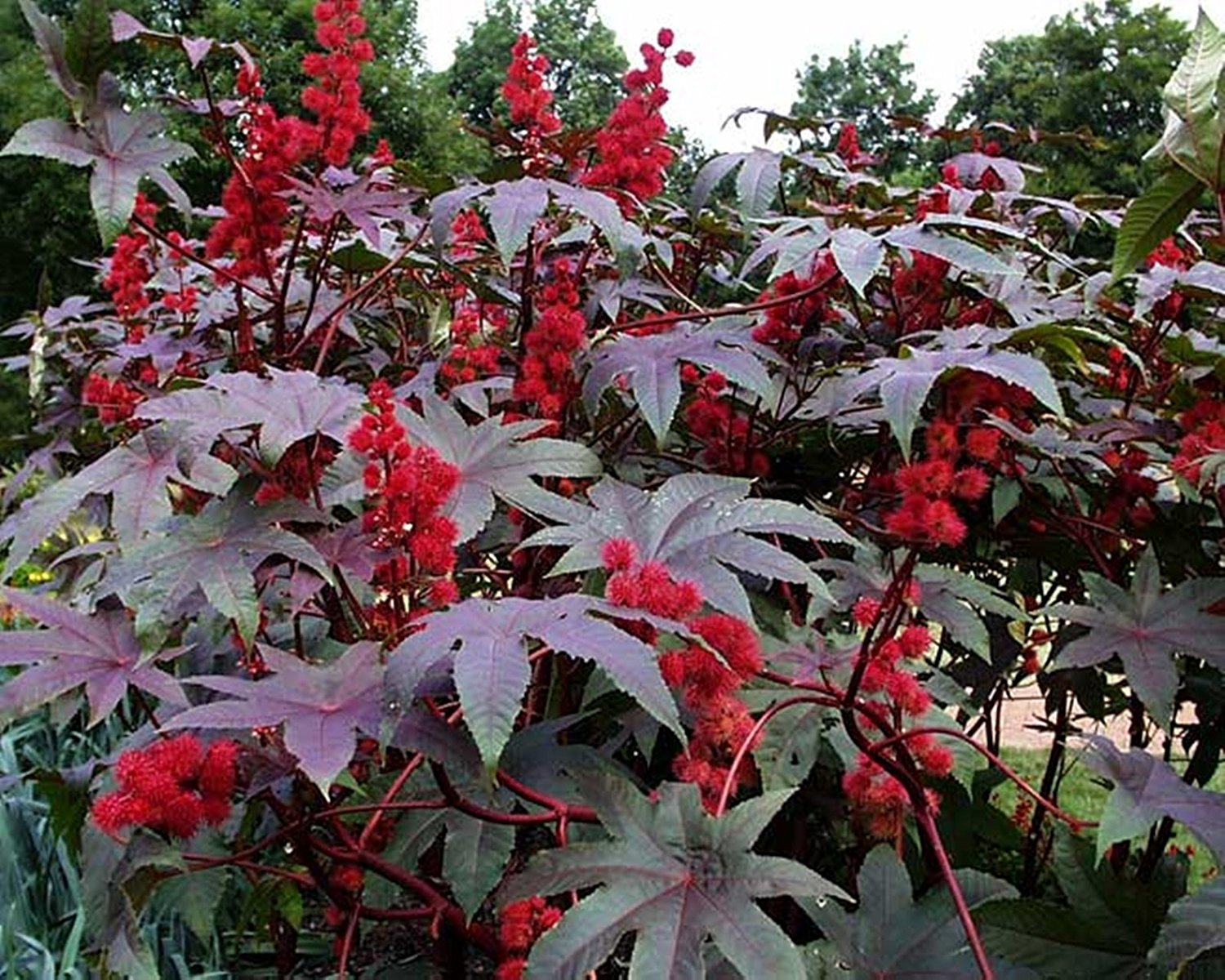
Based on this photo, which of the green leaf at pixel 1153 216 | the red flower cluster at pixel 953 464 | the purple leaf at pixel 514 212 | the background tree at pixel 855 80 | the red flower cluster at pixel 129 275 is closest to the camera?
the red flower cluster at pixel 953 464

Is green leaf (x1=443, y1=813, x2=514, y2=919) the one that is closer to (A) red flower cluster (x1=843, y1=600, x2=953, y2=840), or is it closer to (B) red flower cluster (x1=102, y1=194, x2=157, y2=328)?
(A) red flower cluster (x1=843, y1=600, x2=953, y2=840)

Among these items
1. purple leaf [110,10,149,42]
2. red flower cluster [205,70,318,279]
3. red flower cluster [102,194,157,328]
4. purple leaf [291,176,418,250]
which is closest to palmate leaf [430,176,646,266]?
purple leaf [291,176,418,250]

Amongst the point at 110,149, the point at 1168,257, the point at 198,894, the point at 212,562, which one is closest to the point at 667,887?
the point at 212,562

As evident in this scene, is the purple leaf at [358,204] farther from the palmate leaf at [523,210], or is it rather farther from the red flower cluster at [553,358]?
the red flower cluster at [553,358]

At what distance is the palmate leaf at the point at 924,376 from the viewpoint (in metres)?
1.34

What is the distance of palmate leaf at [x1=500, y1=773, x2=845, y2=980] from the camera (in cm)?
96

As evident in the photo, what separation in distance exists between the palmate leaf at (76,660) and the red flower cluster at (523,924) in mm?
434

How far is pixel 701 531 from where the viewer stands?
1.27 m

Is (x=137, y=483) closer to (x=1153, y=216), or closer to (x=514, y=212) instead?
(x=514, y=212)

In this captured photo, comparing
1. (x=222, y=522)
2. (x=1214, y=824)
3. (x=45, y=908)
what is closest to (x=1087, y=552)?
(x=1214, y=824)

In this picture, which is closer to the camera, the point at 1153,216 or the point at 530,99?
the point at 1153,216

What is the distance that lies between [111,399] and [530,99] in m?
0.75

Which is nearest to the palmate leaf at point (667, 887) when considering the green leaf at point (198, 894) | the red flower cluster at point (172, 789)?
the red flower cluster at point (172, 789)

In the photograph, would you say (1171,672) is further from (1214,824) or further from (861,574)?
(861,574)
